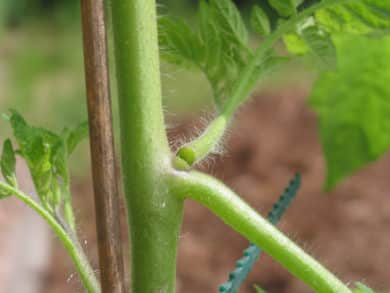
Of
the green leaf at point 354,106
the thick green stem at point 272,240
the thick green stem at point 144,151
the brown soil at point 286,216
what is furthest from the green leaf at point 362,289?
the brown soil at point 286,216

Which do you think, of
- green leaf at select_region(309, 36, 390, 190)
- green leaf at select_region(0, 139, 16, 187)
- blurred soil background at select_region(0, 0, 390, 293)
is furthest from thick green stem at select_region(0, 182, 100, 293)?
blurred soil background at select_region(0, 0, 390, 293)

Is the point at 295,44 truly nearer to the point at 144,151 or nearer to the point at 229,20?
the point at 229,20

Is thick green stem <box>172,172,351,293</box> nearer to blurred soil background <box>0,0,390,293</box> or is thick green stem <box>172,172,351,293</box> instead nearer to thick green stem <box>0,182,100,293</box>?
thick green stem <box>0,182,100,293</box>

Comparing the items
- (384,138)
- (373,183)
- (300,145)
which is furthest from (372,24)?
(300,145)

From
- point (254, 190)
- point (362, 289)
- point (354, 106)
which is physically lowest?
point (254, 190)

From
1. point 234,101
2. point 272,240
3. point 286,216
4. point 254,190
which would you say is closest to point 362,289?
point 272,240

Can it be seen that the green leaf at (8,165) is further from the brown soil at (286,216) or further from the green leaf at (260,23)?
the brown soil at (286,216)

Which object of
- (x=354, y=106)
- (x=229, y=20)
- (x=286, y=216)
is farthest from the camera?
(x=286, y=216)
